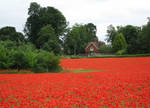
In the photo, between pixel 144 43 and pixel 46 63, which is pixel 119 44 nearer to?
pixel 144 43

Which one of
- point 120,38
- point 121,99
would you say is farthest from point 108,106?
point 120,38

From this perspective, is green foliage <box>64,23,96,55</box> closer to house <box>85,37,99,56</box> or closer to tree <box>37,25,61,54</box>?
house <box>85,37,99,56</box>

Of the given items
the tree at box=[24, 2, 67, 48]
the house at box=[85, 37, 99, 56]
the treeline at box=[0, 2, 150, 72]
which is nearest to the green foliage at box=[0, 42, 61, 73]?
the treeline at box=[0, 2, 150, 72]

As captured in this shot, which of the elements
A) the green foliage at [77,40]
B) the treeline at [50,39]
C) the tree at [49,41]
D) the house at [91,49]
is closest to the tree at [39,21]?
the treeline at [50,39]

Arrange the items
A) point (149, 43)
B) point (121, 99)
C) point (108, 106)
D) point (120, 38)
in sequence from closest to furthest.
Answer: point (108, 106) < point (121, 99) < point (149, 43) < point (120, 38)

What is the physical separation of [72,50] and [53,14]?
27655 millimetres

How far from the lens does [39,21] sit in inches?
2689

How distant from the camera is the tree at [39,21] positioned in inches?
2675

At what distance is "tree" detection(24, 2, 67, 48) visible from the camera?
67956mm

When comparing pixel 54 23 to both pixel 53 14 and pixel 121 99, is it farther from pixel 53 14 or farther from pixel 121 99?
pixel 121 99

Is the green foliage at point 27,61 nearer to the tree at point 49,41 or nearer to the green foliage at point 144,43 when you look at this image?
the tree at point 49,41

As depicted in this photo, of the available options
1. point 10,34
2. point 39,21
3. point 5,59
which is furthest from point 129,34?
point 5,59

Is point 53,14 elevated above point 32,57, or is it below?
above

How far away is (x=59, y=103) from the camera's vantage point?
23.0 ft
